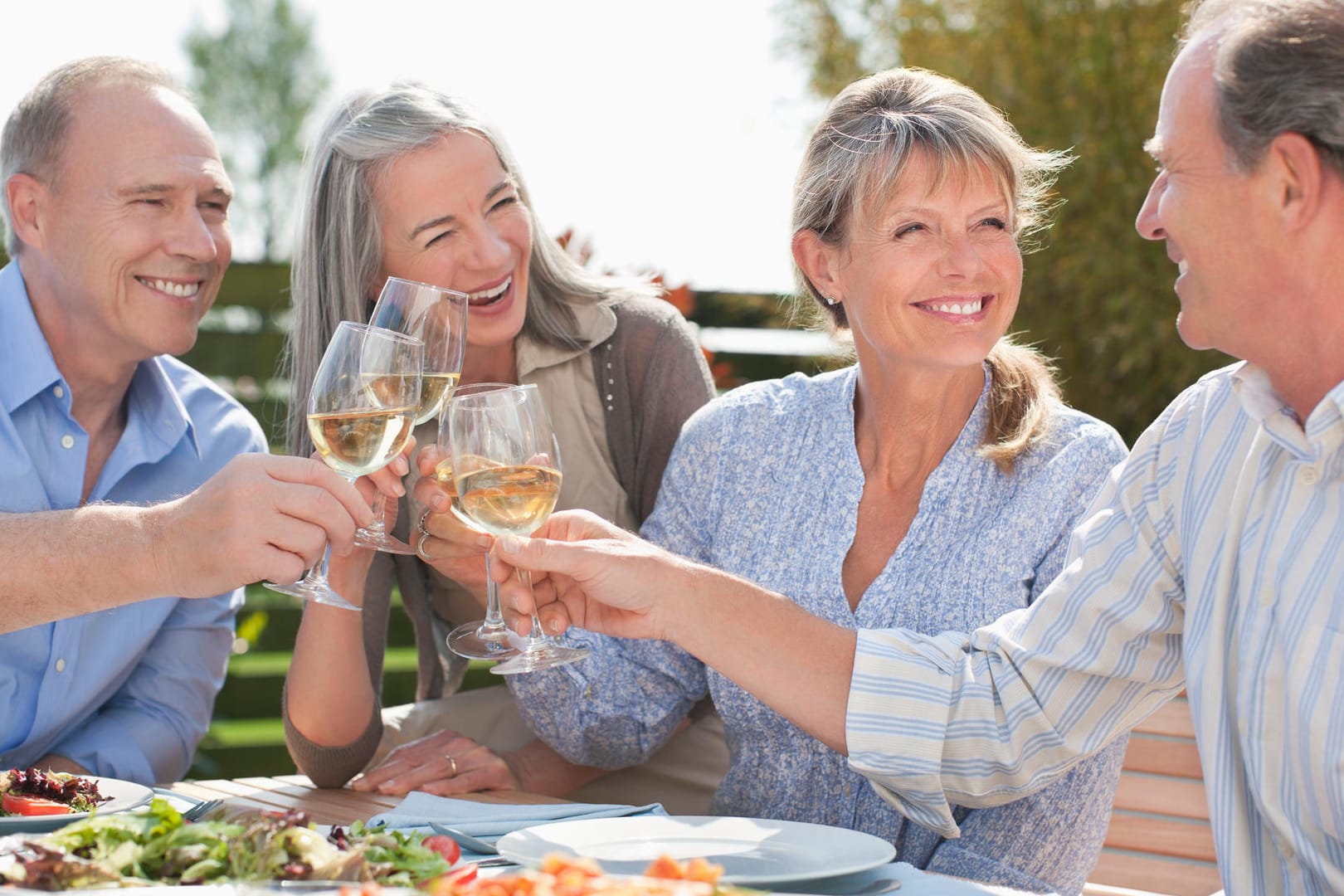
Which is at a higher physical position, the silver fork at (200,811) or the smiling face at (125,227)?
the smiling face at (125,227)

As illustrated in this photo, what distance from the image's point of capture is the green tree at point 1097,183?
6703 millimetres

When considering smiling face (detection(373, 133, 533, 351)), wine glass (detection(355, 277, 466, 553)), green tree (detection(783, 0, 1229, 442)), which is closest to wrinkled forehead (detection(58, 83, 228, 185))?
smiling face (detection(373, 133, 533, 351))

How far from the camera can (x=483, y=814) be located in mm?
1896

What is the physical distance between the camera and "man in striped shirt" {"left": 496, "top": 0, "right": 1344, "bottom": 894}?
1.65 metres

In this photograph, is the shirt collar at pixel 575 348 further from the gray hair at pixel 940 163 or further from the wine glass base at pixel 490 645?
the wine glass base at pixel 490 645

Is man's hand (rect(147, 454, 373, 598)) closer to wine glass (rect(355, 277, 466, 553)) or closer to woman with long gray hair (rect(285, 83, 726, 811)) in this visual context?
wine glass (rect(355, 277, 466, 553))

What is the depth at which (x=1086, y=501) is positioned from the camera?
2402 millimetres

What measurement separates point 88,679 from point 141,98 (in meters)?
1.22

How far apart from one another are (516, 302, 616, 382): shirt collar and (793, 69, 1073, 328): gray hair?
26.6 inches

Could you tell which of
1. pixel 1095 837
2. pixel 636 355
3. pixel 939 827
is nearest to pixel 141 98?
pixel 636 355

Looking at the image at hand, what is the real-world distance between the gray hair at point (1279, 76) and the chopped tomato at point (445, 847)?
1.26 m

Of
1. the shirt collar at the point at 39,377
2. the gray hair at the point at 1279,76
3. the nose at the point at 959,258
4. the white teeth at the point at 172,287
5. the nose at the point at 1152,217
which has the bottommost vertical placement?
the shirt collar at the point at 39,377

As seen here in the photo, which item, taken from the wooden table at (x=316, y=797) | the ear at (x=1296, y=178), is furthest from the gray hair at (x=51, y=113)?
the ear at (x=1296, y=178)

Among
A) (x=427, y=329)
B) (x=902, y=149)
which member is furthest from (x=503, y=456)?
(x=902, y=149)
